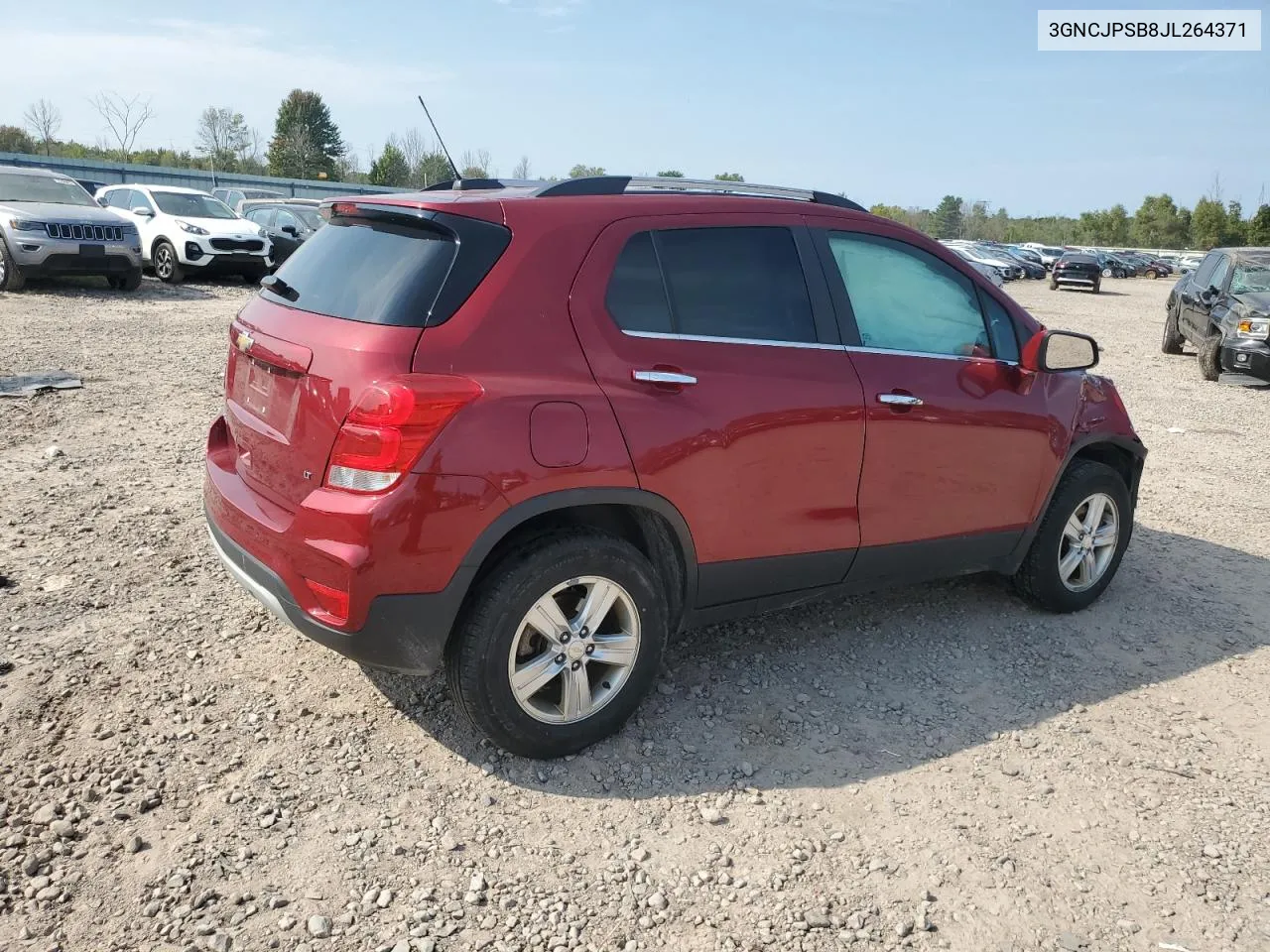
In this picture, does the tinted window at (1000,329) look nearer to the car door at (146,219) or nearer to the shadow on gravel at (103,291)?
the shadow on gravel at (103,291)

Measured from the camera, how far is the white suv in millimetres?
16562

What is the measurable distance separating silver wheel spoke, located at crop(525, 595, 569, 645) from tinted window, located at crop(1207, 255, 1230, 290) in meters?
13.0

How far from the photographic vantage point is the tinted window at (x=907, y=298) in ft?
12.7

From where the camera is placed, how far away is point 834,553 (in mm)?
3842

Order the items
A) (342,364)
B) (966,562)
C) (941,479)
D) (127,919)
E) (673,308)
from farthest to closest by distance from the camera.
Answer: (966,562)
(941,479)
(673,308)
(342,364)
(127,919)

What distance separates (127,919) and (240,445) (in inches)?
61.2

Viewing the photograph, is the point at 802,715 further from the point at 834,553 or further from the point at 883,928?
the point at 883,928

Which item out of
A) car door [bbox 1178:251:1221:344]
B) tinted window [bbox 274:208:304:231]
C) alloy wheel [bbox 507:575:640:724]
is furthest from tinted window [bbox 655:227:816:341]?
tinted window [bbox 274:208:304:231]

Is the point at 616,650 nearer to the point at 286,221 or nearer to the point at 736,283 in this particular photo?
the point at 736,283

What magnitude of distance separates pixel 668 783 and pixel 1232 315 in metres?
12.1

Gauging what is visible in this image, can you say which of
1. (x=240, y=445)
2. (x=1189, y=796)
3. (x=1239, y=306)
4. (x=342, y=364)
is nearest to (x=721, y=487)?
(x=342, y=364)

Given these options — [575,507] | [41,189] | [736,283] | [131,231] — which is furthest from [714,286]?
[41,189]

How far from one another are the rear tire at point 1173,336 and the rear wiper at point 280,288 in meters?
14.8

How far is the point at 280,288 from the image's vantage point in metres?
3.55
